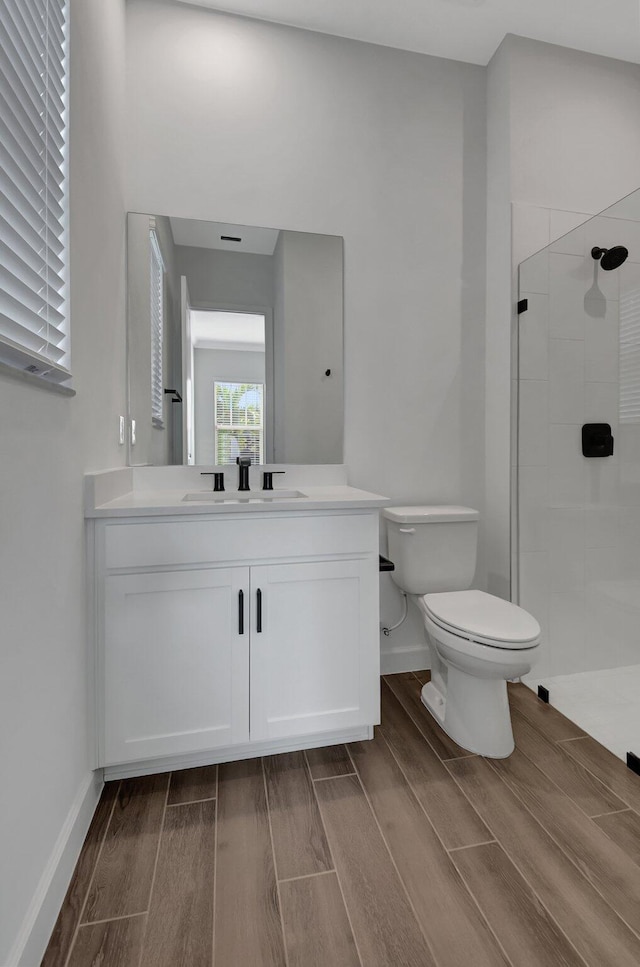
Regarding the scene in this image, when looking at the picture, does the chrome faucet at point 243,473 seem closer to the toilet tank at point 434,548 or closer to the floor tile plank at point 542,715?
the toilet tank at point 434,548

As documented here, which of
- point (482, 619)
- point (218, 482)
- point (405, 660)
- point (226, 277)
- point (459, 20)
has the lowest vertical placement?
point (405, 660)

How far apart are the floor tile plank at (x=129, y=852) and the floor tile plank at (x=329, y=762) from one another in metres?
0.47

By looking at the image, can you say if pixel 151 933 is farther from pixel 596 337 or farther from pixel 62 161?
pixel 596 337

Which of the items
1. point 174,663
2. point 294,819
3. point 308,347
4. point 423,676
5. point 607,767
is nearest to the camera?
point 294,819

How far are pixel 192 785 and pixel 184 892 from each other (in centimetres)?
37

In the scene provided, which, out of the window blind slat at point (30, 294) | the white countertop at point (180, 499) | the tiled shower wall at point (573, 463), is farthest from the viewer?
the tiled shower wall at point (573, 463)

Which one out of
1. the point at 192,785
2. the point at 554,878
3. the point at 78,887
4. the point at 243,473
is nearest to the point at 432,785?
the point at 554,878

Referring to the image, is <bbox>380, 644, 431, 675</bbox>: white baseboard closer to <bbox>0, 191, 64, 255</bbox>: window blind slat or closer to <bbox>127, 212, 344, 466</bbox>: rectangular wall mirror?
<bbox>127, 212, 344, 466</bbox>: rectangular wall mirror

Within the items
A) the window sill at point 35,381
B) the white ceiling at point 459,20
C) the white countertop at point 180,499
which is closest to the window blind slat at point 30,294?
the window sill at point 35,381

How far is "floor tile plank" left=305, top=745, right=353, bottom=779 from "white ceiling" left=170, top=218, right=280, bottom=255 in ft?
6.45

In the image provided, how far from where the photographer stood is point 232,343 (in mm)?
2066

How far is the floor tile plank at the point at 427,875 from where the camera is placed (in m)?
0.99

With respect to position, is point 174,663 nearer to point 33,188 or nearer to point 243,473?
point 243,473

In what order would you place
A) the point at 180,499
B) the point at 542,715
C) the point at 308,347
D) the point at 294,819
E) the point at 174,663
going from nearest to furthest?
the point at 294,819 < the point at 174,663 < the point at 180,499 < the point at 542,715 < the point at 308,347
